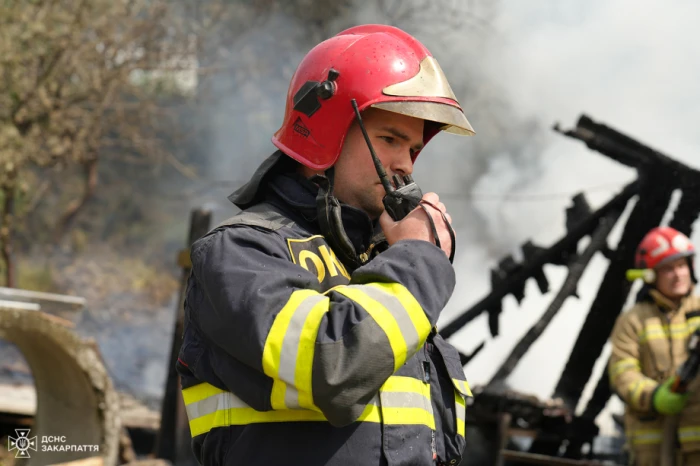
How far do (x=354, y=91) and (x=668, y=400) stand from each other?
13.2ft

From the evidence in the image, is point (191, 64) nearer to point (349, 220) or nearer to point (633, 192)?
point (633, 192)

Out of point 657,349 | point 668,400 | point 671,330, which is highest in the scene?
point 671,330

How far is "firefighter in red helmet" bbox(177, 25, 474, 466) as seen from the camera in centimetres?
157

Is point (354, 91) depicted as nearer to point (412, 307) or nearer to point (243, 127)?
point (412, 307)

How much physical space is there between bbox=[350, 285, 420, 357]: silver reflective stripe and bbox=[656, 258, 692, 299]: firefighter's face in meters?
4.55

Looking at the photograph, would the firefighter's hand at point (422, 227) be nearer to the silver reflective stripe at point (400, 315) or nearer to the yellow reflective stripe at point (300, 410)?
the silver reflective stripe at point (400, 315)

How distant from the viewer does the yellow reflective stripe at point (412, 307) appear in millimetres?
1616

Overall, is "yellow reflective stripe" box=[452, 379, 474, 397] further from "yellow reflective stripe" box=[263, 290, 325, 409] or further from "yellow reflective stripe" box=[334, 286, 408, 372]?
→ "yellow reflective stripe" box=[263, 290, 325, 409]

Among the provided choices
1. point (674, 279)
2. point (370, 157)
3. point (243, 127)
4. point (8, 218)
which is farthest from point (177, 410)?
point (243, 127)

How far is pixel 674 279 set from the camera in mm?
5656

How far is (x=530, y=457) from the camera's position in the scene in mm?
6246

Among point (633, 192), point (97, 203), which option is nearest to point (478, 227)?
point (633, 192)

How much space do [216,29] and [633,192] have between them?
1040 cm

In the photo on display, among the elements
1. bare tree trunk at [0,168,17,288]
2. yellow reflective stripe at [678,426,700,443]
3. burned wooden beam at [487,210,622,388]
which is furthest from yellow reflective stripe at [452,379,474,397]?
bare tree trunk at [0,168,17,288]
